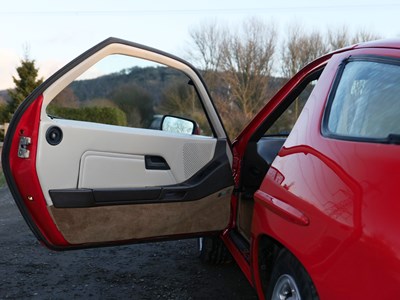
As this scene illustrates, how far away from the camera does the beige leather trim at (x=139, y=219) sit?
270 centimetres

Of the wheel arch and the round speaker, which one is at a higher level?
the round speaker

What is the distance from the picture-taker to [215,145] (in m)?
3.18

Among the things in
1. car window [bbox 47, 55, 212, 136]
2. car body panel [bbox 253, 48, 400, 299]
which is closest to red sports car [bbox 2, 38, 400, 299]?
car body panel [bbox 253, 48, 400, 299]

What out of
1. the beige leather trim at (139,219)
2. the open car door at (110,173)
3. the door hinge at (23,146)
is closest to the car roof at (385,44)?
the open car door at (110,173)

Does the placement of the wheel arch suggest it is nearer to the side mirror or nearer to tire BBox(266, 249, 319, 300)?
tire BBox(266, 249, 319, 300)

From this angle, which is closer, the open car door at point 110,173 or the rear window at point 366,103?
the rear window at point 366,103

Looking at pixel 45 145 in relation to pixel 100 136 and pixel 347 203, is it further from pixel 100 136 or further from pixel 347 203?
pixel 347 203

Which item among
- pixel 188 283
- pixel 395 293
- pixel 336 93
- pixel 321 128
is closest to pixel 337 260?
pixel 395 293

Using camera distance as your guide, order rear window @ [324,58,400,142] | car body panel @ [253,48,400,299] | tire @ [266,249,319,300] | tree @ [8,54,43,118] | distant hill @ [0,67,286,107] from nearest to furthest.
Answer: car body panel @ [253,48,400,299] < rear window @ [324,58,400,142] < tire @ [266,249,319,300] < tree @ [8,54,43,118] < distant hill @ [0,67,286,107]

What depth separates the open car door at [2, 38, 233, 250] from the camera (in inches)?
102

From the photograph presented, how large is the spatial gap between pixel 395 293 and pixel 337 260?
10.2 inches

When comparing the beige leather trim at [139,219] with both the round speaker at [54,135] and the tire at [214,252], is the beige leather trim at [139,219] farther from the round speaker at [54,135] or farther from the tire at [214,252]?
the tire at [214,252]

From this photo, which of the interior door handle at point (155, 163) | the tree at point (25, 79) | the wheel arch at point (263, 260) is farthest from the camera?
the tree at point (25, 79)

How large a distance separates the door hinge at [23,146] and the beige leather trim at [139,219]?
346 mm
